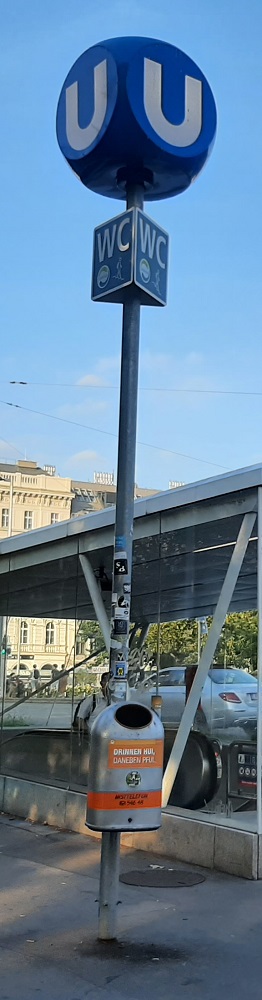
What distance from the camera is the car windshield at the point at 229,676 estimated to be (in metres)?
8.37

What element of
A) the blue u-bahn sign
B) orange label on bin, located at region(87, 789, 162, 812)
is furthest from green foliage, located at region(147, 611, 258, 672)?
the blue u-bahn sign

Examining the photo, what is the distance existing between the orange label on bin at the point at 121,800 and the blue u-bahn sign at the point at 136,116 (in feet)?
12.2

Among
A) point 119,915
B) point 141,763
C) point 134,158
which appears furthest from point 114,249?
point 119,915

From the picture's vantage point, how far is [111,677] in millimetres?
6059


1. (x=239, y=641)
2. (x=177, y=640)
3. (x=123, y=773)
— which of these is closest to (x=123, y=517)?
(x=123, y=773)

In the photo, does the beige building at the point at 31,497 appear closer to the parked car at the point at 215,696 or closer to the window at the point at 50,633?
the window at the point at 50,633

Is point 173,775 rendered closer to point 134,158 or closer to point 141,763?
point 141,763

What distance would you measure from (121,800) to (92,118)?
13.2 ft

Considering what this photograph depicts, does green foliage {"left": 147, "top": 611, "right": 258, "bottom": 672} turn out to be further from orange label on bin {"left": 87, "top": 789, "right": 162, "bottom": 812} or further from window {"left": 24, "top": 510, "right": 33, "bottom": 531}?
window {"left": 24, "top": 510, "right": 33, "bottom": 531}

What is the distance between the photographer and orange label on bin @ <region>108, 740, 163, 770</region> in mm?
5742

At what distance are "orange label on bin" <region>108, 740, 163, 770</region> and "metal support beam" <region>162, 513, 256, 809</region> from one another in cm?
285

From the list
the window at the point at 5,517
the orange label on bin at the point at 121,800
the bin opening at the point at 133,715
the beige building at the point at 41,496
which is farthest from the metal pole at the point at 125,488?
the window at the point at 5,517

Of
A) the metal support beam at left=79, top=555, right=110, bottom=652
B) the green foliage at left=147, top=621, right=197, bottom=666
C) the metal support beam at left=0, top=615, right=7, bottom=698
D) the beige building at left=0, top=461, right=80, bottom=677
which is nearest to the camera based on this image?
the green foliage at left=147, top=621, right=197, bottom=666

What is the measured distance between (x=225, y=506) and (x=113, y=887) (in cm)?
354
